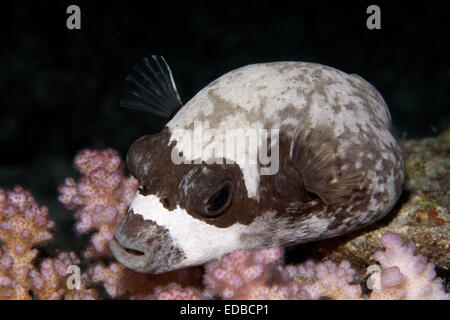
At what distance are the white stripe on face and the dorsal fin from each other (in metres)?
1.02

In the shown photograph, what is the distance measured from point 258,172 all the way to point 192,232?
0.60 metres

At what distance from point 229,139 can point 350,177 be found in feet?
2.94

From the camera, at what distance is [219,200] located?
2152 millimetres

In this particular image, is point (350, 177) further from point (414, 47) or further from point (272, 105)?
point (414, 47)

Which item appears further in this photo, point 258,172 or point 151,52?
point 151,52

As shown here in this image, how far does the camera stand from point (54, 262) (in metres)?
2.74

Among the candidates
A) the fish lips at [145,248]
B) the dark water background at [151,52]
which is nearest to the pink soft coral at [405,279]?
the fish lips at [145,248]

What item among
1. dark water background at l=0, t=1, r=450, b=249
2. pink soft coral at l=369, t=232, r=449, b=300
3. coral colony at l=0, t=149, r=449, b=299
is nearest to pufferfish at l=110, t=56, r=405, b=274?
coral colony at l=0, t=149, r=449, b=299

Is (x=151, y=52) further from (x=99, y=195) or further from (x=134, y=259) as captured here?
(x=134, y=259)

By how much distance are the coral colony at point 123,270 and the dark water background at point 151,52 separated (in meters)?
3.30

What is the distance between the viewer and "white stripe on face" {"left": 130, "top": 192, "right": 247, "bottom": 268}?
87.0 inches

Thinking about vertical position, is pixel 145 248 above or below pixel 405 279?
above

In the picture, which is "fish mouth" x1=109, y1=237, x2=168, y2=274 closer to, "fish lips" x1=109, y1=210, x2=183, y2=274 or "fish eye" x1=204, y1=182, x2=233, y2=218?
"fish lips" x1=109, y1=210, x2=183, y2=274

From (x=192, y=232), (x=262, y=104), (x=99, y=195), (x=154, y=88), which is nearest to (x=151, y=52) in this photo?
(x=154, y=88)
